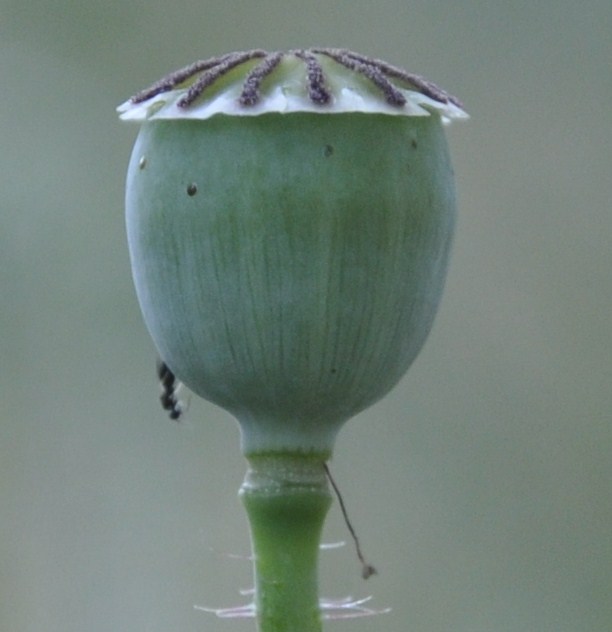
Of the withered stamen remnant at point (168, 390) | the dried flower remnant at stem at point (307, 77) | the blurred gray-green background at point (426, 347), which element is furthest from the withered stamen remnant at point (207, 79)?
the blurred gray-green background at point (426, 347)

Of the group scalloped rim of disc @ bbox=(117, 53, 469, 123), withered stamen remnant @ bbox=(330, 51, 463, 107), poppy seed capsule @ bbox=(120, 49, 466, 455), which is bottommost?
poppy seed capsule @ bbox=(120, 49, 466, 455)

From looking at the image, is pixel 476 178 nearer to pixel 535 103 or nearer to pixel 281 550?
pixel 535 103

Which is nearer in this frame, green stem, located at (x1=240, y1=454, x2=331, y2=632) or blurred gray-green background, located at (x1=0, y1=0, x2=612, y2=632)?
green stem, located at (x1=240, y1=454, x2=331, y2=632)

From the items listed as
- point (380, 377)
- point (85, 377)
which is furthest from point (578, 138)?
point (380, 377)

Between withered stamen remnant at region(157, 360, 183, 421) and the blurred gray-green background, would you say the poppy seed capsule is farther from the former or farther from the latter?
the blurred gray-green background

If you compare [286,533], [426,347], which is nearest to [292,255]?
[286,533]

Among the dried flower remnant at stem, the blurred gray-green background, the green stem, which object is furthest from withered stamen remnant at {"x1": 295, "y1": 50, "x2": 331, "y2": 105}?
the blurred gray-green background
